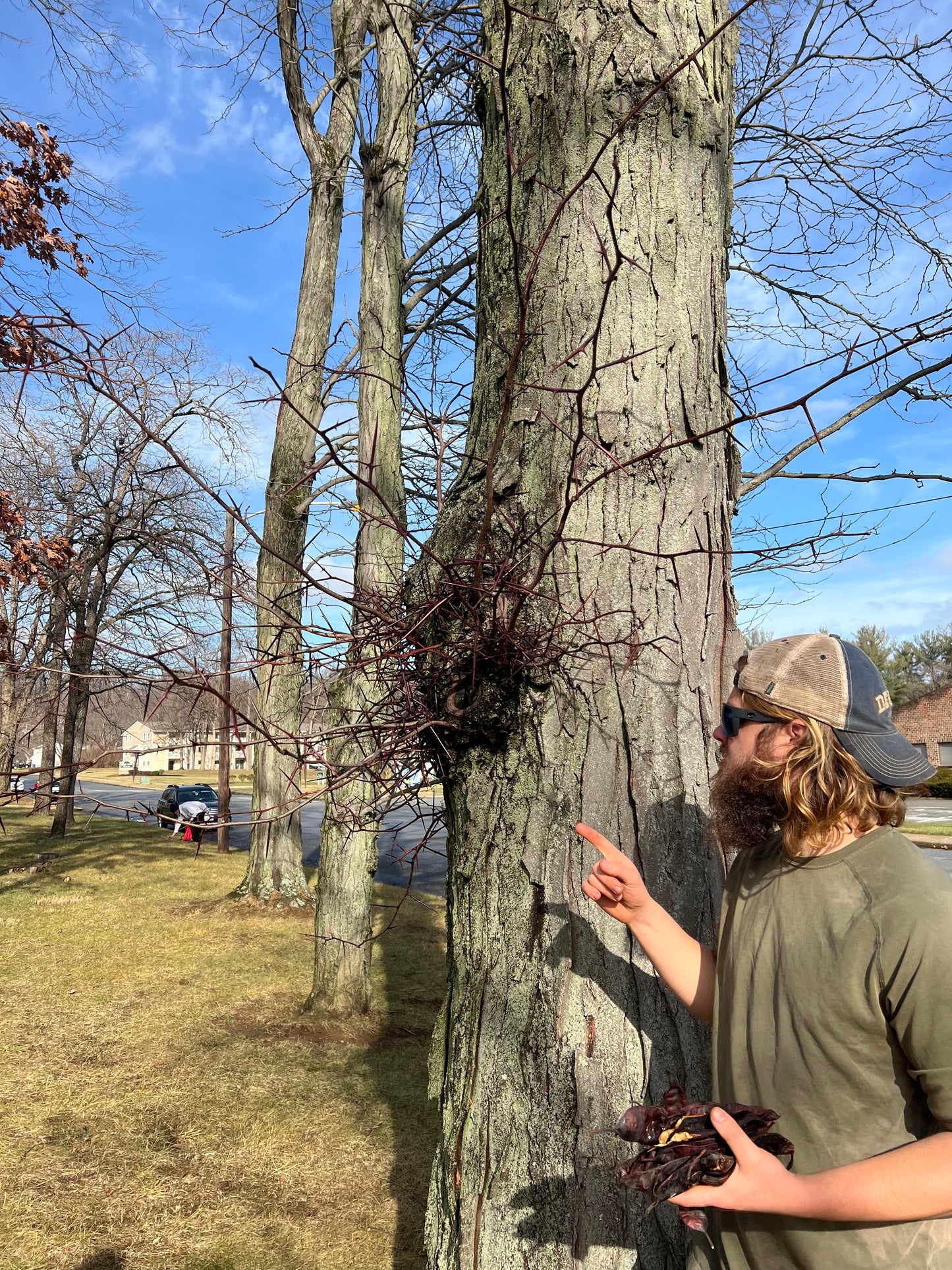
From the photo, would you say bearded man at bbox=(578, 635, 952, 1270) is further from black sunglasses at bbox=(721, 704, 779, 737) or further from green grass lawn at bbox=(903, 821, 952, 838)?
green grass lawn at bbox=(903, 821, 952, 838)

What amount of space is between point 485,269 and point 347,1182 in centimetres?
458

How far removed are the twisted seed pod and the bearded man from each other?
32 mm

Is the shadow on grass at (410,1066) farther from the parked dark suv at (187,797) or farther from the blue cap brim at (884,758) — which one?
the parked dark suv at (187,797)

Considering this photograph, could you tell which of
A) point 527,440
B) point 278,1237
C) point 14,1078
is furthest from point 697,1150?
point 14,1078

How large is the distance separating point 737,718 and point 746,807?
0.53 feet

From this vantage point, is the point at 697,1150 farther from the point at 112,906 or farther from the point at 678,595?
the point at 112,906

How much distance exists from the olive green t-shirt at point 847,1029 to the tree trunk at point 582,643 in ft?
0.98

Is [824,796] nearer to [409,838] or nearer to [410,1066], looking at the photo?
[410,1066]

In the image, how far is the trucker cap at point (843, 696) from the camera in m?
1.37

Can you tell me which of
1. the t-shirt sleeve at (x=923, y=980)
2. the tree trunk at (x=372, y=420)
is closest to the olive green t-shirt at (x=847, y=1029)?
the t-shirt sleeve at (x=923, y=980)

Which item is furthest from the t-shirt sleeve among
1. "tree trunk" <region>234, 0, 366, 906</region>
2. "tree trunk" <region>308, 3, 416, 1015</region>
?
"tree trunk" <region>234, 0, 366, 906</region>

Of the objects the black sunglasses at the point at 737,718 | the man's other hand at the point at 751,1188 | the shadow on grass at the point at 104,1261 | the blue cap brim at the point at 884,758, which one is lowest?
the shadow on grass at the point at 104,1261

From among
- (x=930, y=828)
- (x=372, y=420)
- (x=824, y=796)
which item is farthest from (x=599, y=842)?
(x=930, y=828)

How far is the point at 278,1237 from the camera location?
3824 millimetres
